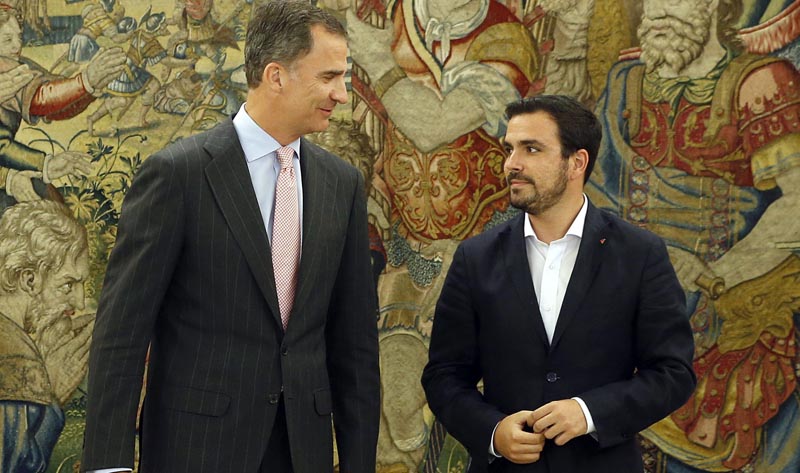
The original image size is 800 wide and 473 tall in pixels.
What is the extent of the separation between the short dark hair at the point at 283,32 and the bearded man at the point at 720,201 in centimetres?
232

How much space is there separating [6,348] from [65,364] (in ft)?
0.96

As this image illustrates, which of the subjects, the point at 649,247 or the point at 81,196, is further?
the point at 81,196

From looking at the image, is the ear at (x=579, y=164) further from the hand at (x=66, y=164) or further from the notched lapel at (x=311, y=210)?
the hand at (x=66, y=164)

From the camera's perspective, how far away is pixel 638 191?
5082 millimetres

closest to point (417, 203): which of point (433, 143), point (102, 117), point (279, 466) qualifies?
point (433, 143)

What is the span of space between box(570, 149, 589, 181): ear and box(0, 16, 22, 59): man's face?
2987 mm

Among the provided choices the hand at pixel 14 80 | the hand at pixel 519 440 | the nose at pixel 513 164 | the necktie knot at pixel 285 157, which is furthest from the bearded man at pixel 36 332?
the hand at pixel 519 440

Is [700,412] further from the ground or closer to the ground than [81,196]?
closer to the ground

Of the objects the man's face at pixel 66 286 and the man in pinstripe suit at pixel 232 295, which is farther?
the man's face at pixel 66 286

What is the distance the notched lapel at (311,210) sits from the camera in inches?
122

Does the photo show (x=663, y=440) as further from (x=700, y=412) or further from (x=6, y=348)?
(x=6, y=348)

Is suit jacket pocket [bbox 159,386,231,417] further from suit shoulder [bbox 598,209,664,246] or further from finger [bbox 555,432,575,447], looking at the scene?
suit shoulder [bbox 598,209,664,246]

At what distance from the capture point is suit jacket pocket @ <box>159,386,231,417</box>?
9.83 ft

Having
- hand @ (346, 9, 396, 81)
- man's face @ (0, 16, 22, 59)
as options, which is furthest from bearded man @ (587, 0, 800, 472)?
man's face @ (0, 16, 22, 59)
